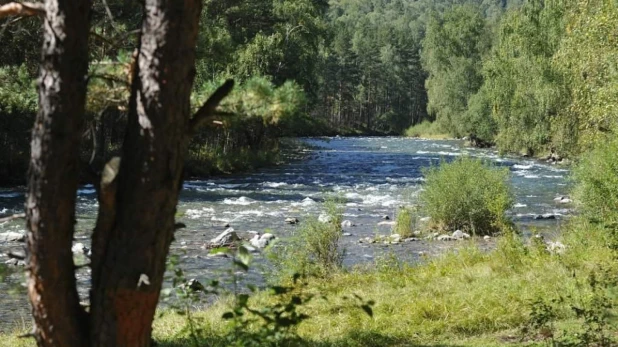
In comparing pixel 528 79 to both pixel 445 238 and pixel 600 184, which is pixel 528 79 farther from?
pixel 600 184

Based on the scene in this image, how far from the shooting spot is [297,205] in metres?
21.6

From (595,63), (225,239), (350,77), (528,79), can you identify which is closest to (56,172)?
(225,239)

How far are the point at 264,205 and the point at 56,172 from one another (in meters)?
18.5

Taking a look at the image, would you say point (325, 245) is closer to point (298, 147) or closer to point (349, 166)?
point (349, 166)

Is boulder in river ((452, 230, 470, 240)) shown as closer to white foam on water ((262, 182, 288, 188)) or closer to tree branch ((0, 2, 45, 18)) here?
white foam on water ((262, 182, 288, 188))

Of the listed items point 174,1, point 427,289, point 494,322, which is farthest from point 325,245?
point 174,1

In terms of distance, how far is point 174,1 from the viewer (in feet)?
10.2

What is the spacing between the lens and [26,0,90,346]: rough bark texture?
3057mm

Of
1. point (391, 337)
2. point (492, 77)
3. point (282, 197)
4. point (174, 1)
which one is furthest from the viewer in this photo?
point (492, 77)

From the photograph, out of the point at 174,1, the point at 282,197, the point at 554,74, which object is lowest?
the point at 282,197

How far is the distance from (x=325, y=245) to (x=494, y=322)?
4713mm

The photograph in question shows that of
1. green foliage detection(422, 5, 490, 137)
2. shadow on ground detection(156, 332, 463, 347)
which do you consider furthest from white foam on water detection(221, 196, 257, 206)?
green foliage detection(422, 5, 490, 137)

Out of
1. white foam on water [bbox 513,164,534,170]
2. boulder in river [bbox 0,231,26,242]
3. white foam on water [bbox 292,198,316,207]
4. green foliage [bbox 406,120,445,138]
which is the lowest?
boulder in river [bbox 0,231,26,242]

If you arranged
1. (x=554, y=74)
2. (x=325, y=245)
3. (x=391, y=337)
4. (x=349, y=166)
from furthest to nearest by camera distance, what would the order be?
1. (x=349, y=166)
2. (x=554, y=74)
3. (x=325, y=245)
4. (x=391, y=337)
